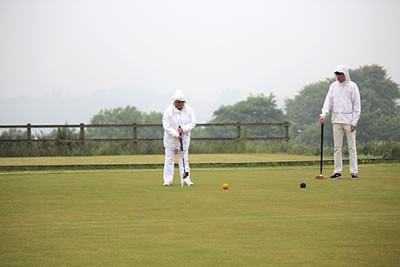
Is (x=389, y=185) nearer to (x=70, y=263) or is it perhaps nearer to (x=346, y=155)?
(x=70, y=263)

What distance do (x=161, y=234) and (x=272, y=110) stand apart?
293 feet

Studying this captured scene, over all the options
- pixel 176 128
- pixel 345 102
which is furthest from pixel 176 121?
pixel 345 102

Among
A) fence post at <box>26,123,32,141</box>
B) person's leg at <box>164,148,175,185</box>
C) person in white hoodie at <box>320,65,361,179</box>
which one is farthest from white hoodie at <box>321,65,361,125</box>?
fence post at <box>26,123,32,141</box>

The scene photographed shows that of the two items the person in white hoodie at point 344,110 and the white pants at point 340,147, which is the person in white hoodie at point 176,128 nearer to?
the person in white hoodie at point 344,110

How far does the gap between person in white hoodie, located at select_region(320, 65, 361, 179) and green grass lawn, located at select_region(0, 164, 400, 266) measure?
444 millimetres

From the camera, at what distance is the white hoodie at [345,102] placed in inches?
469

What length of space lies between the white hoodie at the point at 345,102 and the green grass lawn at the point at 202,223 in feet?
3.76

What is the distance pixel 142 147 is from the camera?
2311cm

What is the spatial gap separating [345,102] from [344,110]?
148 mm

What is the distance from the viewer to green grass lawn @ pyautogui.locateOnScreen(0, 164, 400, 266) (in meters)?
4.84

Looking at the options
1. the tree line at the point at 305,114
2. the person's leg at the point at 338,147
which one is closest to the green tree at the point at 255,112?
the tree line at the point at 305,114

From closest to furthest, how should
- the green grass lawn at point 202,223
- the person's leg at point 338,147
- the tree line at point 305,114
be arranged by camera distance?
the green grass lawn at point 202,223, the person's leg at point 338,147, the tree line at point 305,114

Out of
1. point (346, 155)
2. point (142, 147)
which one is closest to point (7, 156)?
point (142, 147)

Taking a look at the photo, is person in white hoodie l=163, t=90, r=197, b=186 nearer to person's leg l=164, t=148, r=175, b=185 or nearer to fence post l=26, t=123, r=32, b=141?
person's leg l=164, t=148, r=175, b=185
